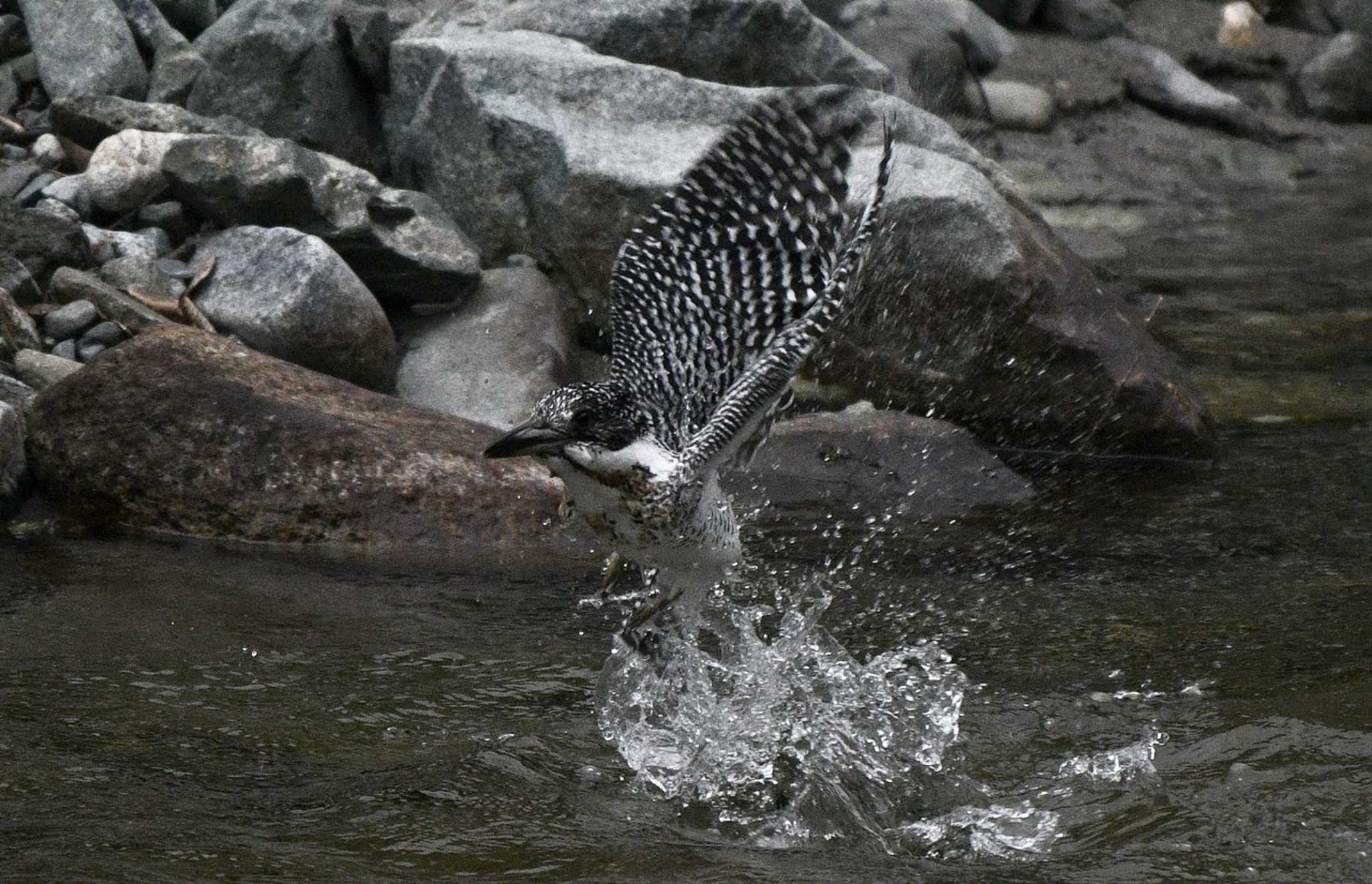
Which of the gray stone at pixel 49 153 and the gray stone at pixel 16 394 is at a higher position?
the gray stone at pixel 49 153

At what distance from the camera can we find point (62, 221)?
680 centimetres

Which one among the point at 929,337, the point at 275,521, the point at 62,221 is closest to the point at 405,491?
the point at 275,521

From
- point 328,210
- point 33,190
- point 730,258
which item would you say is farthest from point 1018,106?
point 730,258

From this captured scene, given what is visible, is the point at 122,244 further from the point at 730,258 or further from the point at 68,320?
the point at 730,258

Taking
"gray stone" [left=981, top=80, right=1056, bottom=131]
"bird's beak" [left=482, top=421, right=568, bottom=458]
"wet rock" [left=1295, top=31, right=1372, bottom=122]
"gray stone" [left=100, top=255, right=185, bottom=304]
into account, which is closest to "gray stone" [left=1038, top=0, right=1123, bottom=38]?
"gray stone" [left=981, top=80, right=1056, bottom=131]

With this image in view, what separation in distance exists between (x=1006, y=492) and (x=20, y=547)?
11.7ft

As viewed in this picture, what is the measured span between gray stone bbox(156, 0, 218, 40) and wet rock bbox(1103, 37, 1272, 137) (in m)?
7.96

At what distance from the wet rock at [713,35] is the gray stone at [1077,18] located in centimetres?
596

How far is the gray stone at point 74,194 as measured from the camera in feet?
23.5

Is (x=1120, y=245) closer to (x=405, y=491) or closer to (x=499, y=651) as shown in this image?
(x=405, y=491)

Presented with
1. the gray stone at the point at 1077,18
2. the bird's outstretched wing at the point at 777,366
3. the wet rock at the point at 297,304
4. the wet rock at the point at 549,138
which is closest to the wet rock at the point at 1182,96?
the gray stone at the point at 1077,18

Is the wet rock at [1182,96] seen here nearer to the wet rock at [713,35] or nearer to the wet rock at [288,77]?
the wet rock at [713,35]

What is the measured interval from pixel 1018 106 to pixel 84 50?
288 inches

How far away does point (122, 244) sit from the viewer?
274 inches
